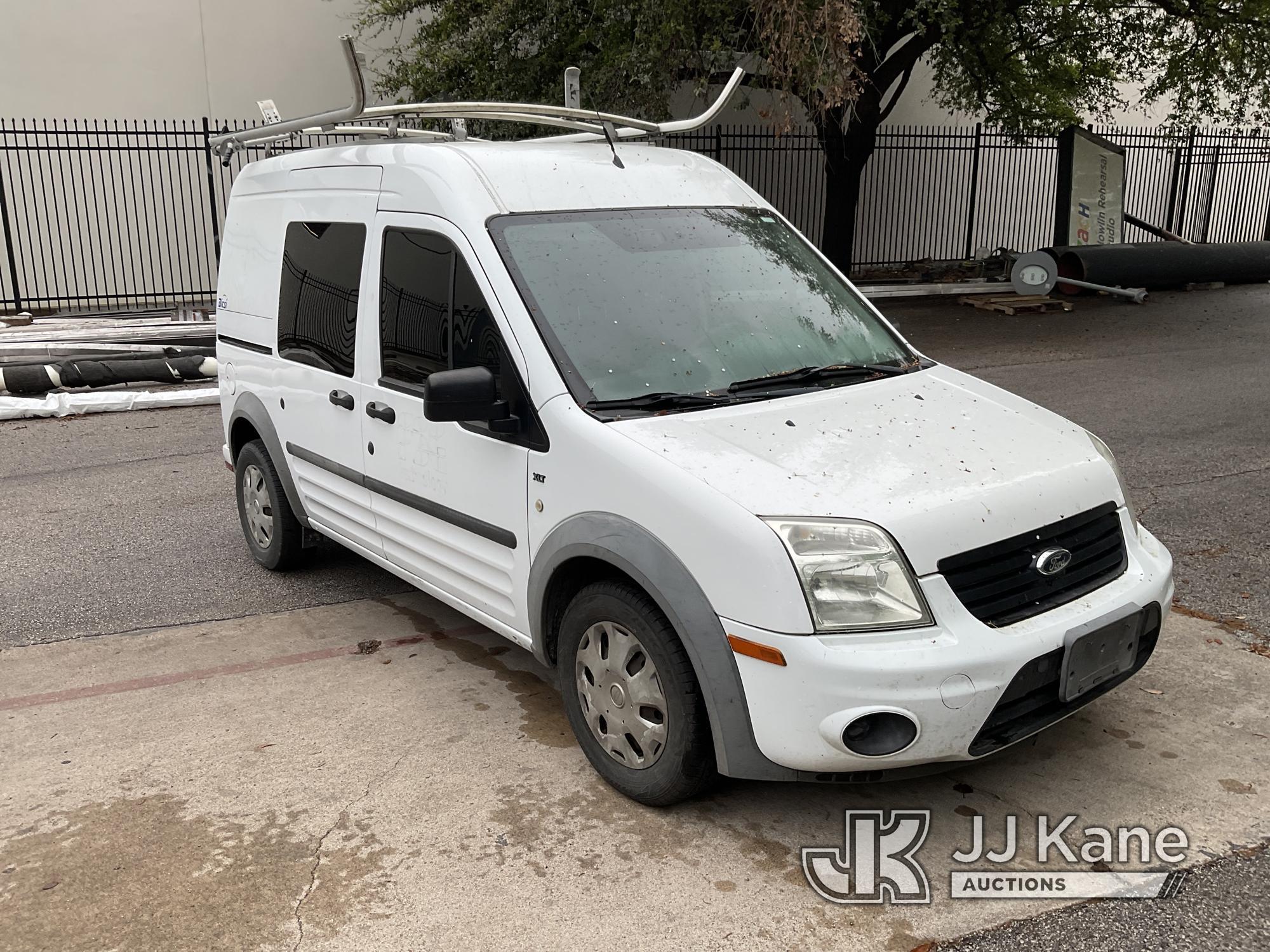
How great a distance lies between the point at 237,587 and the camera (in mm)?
5793

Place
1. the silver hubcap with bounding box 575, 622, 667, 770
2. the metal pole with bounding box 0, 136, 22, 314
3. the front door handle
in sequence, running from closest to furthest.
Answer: the silver hubcap with bounding box 575, 622, 667, 770
the front door handle
the metal pole with bounding box 0, 136, 22, 314

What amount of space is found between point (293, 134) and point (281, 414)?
1328mm

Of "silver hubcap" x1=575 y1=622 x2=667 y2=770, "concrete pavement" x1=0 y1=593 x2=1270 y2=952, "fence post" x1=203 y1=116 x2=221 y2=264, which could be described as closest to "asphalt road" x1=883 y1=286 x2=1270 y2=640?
"concrete pavement" x1=0 y1=593 x2=1270 y2=952

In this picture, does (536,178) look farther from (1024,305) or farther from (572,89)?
(1024,305)

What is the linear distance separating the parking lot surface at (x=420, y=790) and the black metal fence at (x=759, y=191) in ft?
31.0

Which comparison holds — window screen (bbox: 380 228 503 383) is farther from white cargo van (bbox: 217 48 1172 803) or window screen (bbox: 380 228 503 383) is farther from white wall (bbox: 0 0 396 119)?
white wall (bbox: 0 0 396 119)

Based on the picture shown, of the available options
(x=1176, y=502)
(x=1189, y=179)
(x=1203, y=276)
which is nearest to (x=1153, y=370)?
(x=1176, y=502)

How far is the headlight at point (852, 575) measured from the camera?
9.95 ft

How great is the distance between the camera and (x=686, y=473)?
3258 mm

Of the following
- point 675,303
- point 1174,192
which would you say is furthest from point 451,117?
point 1174,192

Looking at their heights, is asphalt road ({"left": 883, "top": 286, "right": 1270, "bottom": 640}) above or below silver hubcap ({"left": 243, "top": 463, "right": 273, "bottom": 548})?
below

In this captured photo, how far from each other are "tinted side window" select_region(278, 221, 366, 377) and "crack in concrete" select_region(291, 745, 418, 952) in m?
1.69

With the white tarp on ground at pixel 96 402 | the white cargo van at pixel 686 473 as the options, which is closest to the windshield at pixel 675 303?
the white cargo van at pixel 686 473

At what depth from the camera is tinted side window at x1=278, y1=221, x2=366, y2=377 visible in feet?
15.5
